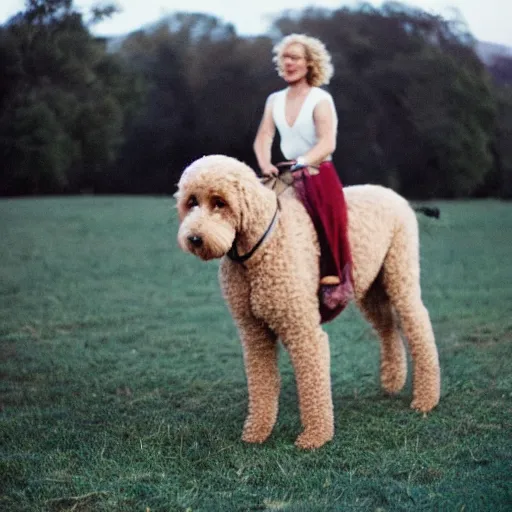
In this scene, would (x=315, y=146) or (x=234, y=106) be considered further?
(x=234, y=106)

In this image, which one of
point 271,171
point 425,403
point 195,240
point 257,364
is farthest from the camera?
point 425,403

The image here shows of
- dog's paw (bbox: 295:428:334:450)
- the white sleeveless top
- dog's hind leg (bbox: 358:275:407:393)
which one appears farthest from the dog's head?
dog's hind leg (bbox: 358:275:407:393)

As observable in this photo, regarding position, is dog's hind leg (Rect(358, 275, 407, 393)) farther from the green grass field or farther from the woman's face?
the woman's face

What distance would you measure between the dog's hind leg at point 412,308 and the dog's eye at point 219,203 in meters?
1.46

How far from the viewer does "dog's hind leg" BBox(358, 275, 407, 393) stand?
16.7ft

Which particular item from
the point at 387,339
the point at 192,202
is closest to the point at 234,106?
the point at 387,339

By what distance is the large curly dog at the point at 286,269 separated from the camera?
3.69 metres

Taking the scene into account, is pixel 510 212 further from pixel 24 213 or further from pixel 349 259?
pixel 349 259

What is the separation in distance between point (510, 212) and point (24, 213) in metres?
14.1

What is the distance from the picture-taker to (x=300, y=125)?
14.3 ft

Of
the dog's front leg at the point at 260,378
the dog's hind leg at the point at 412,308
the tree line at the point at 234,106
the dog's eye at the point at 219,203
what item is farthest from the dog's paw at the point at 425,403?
the tree line at the point at 234,106

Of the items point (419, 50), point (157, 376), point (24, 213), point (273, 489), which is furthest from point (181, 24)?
point (273, 489)

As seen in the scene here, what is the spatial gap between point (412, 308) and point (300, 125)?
54.5 inches

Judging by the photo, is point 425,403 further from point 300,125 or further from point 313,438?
point 300,125
